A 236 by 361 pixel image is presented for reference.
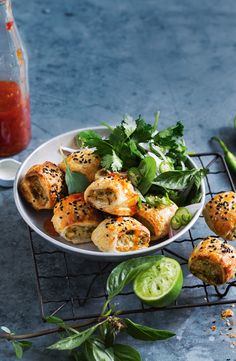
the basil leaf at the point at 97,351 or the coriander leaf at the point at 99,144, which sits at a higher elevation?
the coriander leaf at the point at 99,144

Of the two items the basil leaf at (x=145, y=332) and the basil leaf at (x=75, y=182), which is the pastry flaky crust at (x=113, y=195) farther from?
the basil leaf at (x=145, y=332)

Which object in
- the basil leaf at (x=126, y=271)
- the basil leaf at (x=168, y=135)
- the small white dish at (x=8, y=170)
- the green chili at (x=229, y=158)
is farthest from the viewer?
the green chili at (x=229, y=158)

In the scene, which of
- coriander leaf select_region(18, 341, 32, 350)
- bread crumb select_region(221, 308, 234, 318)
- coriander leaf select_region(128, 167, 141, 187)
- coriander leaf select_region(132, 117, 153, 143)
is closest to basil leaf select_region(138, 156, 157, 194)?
coriander leaf select_region(128, 167, 141, 187)

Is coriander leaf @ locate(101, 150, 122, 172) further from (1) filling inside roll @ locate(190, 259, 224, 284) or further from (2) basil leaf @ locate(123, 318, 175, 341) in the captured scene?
(2) basil leaf @ locate(123, 318, 175, 341)

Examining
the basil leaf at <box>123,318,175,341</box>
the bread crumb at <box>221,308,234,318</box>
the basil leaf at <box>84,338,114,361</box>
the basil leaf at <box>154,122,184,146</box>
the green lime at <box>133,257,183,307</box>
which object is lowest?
the bread crumb at <box>221,308,234,318</box>

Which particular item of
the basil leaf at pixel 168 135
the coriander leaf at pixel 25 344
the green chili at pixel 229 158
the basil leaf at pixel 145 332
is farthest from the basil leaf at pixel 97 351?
the green chili at pixel 229 158

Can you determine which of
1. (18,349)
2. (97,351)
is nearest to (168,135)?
(97,351)

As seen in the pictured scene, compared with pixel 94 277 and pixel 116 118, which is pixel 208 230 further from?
pixel 116 118
